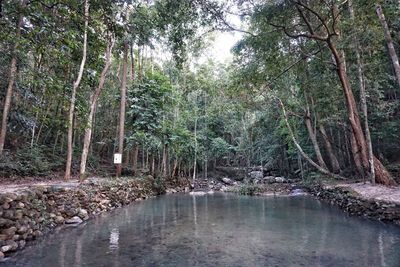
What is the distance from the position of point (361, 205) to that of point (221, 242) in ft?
16.6

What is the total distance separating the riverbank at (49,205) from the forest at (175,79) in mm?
1482

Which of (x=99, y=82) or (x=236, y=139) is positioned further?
(x=236, y=139)

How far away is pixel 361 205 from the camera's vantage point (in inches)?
343

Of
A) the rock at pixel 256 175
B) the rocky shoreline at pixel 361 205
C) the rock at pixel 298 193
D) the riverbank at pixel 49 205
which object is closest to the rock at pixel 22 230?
the riverbank at pixel 49 205

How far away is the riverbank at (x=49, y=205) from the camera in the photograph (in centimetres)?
536

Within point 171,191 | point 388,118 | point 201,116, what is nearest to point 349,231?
point 388,118

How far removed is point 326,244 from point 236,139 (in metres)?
21.8

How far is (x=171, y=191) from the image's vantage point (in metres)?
17.4

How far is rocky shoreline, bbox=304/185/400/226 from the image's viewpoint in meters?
7.27

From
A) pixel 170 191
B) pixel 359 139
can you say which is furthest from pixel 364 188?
pixel 170 191

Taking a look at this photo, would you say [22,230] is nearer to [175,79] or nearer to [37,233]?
[37,233]

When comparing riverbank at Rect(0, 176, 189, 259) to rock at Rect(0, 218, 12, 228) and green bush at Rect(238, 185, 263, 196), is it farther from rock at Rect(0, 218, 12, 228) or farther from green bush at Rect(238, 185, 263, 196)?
green bush at Rect(238, 185, 263, 196)

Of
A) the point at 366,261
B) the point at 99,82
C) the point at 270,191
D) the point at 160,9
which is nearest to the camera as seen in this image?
the point at 366,261

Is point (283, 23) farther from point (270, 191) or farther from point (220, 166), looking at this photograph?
point (220, 166)
